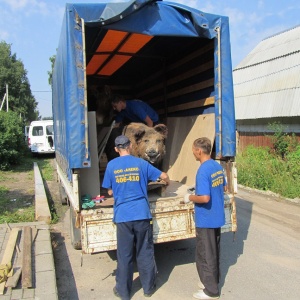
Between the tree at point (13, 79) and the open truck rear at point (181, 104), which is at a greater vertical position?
the tree at point (13, 79)

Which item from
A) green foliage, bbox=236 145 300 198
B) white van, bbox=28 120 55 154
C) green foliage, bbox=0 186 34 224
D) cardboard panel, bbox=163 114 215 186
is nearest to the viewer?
cardboard panel, bbox=163 114 215 186

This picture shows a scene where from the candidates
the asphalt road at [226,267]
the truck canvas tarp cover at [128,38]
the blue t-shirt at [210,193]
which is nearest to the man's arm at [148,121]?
the truck canvas tarp cover at [128,38]

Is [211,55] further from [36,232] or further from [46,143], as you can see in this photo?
[46,143]

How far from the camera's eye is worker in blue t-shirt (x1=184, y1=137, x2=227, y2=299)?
3986mm

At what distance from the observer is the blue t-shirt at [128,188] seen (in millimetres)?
4012

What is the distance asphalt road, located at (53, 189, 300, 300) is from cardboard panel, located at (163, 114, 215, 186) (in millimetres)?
1277

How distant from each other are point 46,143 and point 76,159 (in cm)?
1977

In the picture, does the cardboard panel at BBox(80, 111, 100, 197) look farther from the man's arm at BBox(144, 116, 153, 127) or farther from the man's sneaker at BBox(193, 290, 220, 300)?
the man's arm at BBox(144, 116, 153, 127)

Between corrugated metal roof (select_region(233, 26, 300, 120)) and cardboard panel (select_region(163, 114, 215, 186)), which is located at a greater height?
corrugated metal roof (select_region(233, 26, 300, 120))

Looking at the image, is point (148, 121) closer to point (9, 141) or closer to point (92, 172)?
point (92, 172)

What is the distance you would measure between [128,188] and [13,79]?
4423 centimetres

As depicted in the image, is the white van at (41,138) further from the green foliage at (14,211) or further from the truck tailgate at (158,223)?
the truck tailgate at (158,223)

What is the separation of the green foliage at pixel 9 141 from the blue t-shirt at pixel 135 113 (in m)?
12.1

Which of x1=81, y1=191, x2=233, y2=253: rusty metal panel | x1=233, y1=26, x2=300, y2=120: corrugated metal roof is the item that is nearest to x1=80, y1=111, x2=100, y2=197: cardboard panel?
x1=81, y1=191, x2=233, y2=253: rusty metal panel
